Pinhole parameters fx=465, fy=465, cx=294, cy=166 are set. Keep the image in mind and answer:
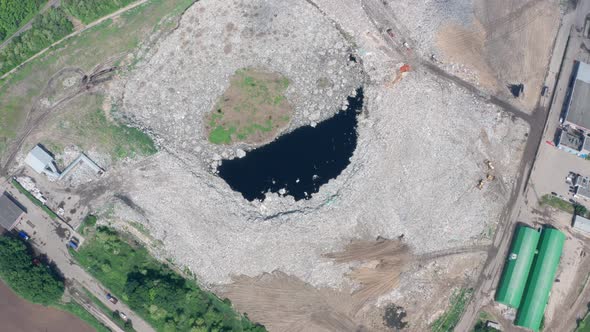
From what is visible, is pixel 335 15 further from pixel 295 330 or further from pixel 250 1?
pixel 295 330

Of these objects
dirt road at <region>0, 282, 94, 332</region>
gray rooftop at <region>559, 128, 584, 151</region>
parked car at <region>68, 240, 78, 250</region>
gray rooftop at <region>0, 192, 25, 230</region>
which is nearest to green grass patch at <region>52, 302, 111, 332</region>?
dirt road at <region>0, 282, 94, 332</region>

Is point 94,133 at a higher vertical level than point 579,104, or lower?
lower

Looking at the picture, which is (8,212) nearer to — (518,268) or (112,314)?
(112,314)

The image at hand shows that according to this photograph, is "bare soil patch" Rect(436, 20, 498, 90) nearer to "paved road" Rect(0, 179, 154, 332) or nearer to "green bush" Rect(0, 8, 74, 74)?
"green bush" Rect(0, 8, 74, 74)

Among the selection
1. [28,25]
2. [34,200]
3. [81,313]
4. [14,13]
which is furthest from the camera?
[28,25]

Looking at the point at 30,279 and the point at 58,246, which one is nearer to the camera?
the point at 30,279

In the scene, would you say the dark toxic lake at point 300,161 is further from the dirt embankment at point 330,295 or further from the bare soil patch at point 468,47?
the bare soil patch at point 468,47

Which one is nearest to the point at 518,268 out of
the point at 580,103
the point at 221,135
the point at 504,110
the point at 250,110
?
the point at 504,110
